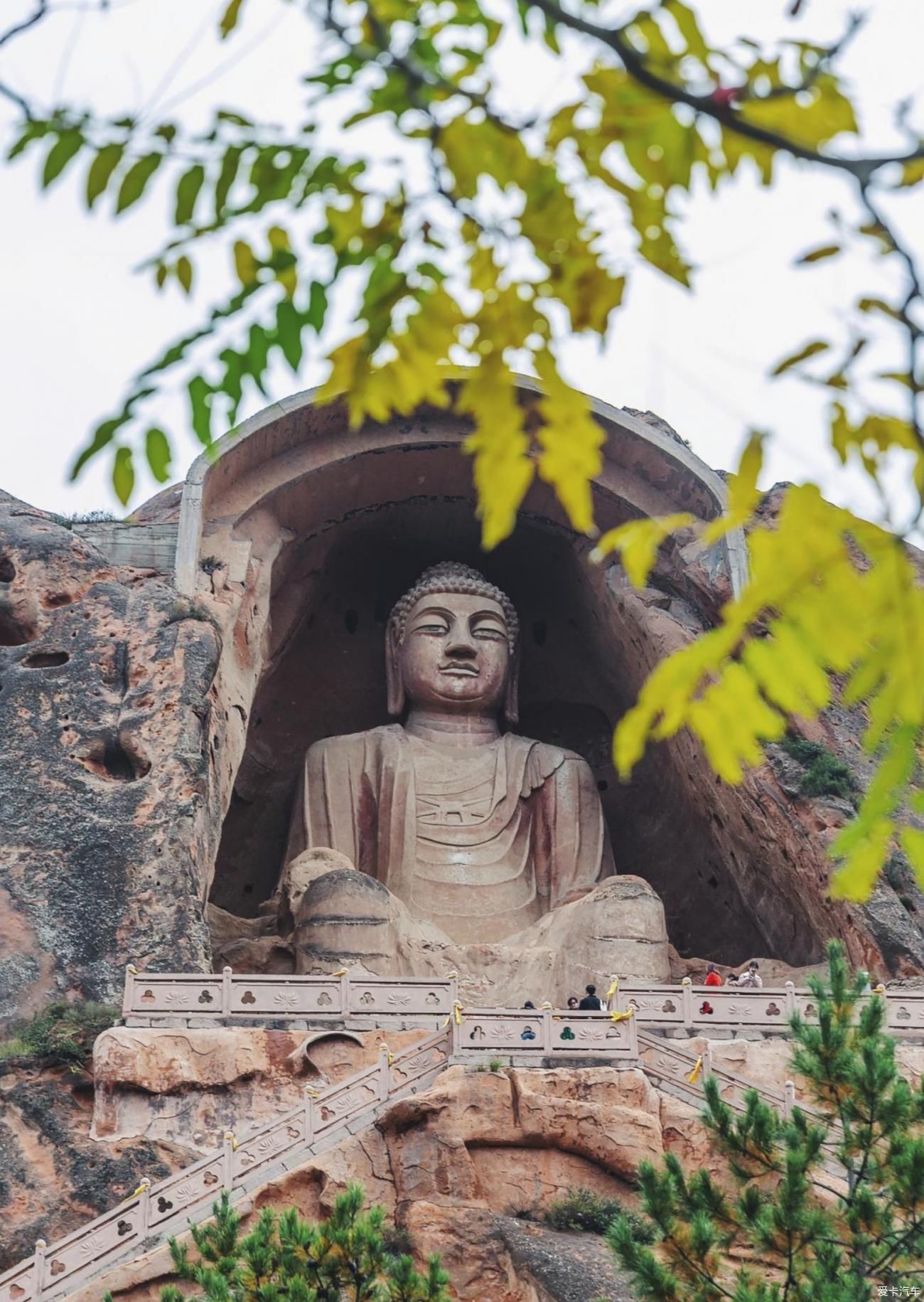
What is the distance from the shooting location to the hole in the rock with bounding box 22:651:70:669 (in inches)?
664

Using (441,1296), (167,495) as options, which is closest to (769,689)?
(441,1296)

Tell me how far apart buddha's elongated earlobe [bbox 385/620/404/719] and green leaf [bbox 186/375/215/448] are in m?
16.2

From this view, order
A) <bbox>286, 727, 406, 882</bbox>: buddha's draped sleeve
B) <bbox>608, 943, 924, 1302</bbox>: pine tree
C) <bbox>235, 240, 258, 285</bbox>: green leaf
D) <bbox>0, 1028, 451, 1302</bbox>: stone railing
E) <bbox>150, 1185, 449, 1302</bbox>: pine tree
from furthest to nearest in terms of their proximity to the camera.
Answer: <bbox>286, 727, 406, 882</bbox>: buddha's draped sleeve < <bbox>0, 1028, 451, 1302</bbox>: stone railing < <bbox>150, 1185, 449, 1302</bbox>: pine tree < <bbox>608, 943, 924, 1302</bbox>: pine tree < <bbox>235, 240, 258, 285</bbox>: green leaf

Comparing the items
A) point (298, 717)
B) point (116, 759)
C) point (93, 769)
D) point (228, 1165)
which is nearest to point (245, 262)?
point (228, 1165)

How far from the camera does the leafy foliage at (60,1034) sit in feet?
45.2

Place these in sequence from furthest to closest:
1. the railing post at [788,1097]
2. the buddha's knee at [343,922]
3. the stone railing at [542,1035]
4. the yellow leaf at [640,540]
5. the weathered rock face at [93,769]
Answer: the buddha's knee at [343,922] → the weathered rock face at [93,769] → the stone railing at [542,1035] → the railing post at [788,1097] → the yellow leaf at [640,540]

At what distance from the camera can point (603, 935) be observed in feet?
53.0

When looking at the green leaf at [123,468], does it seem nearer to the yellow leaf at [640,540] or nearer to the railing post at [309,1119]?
the yellow leaf at [640,540]

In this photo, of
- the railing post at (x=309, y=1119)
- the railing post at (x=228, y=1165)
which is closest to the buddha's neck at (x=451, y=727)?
the railing post at (x=309, y=1119)

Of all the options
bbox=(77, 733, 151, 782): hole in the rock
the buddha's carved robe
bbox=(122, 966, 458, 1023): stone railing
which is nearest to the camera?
bbox=(122, 966, 458, 1023): stone railing

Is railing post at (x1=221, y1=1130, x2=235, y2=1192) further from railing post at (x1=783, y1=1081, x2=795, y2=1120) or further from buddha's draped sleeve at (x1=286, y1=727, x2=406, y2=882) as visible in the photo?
buddha's draped sleeve at (x1=286, y1=727, x2=406, y2=882)

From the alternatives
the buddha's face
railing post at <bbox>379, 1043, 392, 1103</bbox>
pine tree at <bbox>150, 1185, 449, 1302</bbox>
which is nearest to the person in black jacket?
railing post at <bbox>379, 1043, 392, 1103</bbox>

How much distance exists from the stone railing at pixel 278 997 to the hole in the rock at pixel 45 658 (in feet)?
11.2

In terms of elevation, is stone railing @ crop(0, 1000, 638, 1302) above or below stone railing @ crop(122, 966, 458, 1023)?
below
